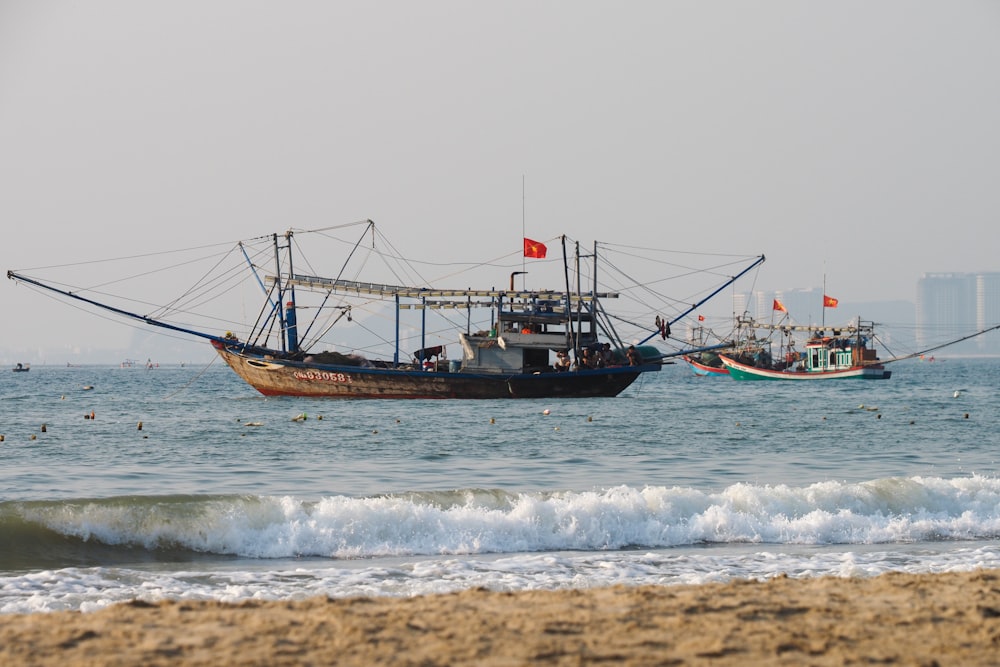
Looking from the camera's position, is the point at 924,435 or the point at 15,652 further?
the point at 924,435

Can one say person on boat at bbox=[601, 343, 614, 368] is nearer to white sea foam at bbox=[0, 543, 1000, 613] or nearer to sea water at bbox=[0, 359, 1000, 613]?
sea water at bbox=[0, 359, 1000, 613]

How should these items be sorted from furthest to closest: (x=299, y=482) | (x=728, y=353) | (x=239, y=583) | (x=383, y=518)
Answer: (x=728, y=353) < (x=299, y=482) < (x=383, y=518) < (x=239, y=583)

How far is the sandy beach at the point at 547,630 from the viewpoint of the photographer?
24.4 feet

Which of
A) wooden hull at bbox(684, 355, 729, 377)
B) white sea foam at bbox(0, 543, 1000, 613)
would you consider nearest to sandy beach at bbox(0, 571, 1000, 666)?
white sea foam at bbox(0, 543, 1000, 613)

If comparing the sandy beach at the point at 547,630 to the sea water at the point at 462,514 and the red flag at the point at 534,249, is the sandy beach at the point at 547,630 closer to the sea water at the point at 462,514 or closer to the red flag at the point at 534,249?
the sea water at the point at 462,514

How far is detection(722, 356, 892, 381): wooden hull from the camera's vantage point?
3684 inches

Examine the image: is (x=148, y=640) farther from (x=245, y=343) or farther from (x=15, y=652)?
(x=245, y=343)

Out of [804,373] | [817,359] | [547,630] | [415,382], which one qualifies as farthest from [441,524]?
[817,359]

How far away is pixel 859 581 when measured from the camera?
1042 centimetres

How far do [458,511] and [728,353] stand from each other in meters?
95.0

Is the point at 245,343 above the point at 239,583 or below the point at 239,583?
above

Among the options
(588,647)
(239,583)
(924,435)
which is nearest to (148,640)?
(588,647)

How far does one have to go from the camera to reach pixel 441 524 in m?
15.4

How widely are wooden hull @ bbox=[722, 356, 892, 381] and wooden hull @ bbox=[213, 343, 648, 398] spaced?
4404 cm
